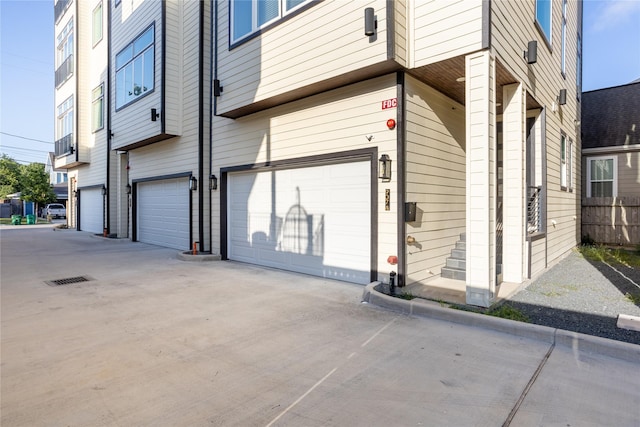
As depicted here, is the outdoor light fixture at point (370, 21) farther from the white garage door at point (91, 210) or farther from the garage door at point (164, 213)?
the white garage door at point (91, 210)

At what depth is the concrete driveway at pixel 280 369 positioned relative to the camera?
2.27 metres

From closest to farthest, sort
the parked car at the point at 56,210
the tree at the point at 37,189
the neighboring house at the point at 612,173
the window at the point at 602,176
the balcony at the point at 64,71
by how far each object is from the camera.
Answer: the neighboring house at the point at 612,173 → the window at the point at 602,176 → the balcony at the point at 64,71 → the tree at the point at 37,189 → the parked car at the point at 56,210

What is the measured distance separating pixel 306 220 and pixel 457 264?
2.75 m

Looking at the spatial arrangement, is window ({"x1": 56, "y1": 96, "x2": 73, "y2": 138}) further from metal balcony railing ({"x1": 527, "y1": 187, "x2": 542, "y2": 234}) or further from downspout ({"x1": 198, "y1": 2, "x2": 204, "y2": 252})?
metal balcony railing ({"x1": 527, "y1": 187, "x2": 542, "y2": 234})

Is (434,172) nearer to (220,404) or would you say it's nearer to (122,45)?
(220,404)

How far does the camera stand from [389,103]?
5.31 m

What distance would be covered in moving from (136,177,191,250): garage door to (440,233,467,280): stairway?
687cm

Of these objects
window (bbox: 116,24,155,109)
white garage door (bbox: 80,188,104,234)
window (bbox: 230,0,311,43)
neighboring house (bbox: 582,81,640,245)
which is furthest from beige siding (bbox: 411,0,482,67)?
white garage door (bbox: 80,188,104,234)

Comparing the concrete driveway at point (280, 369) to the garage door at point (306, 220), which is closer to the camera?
the concrete driveway at point (280, 369)

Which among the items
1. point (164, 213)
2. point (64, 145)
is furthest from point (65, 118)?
point (164, 213)

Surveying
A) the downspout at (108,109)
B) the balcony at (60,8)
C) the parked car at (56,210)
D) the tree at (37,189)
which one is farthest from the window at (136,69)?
the parked car at (56,210)

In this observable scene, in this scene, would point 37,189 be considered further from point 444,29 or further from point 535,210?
point 535,210

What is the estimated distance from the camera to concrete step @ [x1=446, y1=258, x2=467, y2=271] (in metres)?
5.89

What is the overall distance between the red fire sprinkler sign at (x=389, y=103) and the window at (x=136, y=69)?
7.51 m
